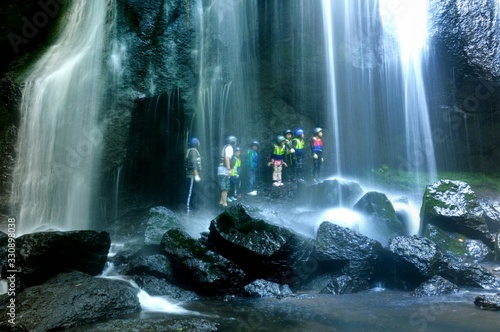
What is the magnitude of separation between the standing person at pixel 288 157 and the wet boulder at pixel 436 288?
8041 mm

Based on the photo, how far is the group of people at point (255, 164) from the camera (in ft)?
41.6

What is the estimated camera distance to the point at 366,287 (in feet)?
26.0

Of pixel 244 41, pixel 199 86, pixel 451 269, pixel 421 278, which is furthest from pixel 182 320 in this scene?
pixel 244 41

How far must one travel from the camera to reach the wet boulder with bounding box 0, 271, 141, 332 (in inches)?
202

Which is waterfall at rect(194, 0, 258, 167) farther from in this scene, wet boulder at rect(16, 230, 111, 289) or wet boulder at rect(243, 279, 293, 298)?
wet boulder at rect(243, 279, 293, 298)

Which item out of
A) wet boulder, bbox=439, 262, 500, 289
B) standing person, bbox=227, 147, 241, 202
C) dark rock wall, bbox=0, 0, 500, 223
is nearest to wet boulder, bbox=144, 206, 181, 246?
dark rock wall, bbox=0, 0, 500, 223

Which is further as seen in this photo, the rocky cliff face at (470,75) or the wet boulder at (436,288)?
the rocky cliff face at (470,75)

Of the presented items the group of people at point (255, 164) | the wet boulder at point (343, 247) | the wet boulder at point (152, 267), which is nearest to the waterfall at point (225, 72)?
the group of people at point (255, 164)

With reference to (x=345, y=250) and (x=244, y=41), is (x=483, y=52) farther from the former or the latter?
(x=345, y=250)

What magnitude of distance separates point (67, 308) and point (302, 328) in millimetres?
3371

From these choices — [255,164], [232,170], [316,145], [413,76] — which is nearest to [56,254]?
[232,170]

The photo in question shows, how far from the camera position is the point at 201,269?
290 inches

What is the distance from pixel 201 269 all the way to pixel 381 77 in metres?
12.9

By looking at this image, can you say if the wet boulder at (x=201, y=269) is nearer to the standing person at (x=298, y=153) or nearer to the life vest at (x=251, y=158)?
the life vest at (x=251, y=158)
